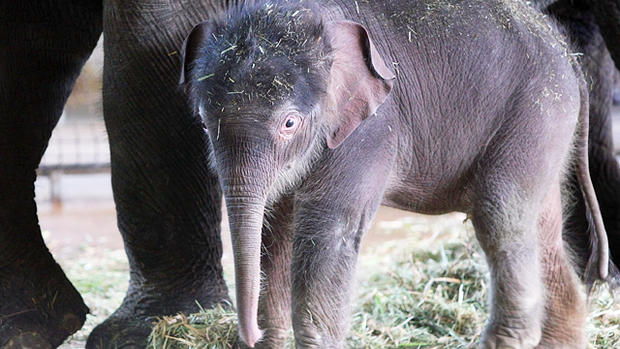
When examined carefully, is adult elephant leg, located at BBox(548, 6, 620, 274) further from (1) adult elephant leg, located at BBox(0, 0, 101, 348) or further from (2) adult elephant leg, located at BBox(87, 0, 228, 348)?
(1) adult elephant leg, located at BBox(0, 0, 101, 348)

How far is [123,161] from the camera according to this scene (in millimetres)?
3070

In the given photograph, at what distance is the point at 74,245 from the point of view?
20.6 feet

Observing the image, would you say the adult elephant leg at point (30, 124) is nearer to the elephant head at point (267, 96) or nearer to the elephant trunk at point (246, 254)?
the elephant head at point (267, 96)

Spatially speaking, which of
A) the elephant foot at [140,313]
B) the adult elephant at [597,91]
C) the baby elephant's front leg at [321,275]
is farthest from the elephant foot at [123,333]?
the adult elephant at [597,91]

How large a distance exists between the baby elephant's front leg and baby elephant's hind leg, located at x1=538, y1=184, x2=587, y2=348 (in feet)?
2.74

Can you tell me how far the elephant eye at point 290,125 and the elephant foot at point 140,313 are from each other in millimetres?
1065

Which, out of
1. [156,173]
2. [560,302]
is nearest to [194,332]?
[156,173]

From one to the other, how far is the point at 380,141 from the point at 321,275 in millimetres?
364

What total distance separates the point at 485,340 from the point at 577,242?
0.57m

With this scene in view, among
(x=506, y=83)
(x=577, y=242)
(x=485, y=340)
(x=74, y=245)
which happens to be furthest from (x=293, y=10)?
(x=74, y=245)

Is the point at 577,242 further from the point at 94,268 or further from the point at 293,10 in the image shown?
the point at 94,268

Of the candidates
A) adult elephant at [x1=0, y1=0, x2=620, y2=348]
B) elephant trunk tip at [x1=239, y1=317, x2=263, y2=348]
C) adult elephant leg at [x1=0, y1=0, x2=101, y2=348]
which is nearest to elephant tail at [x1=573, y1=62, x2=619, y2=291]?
adult elephant at [x1=0, y1=0, x2=620, y2=348]

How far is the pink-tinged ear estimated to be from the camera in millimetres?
2537

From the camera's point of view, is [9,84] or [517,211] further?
[9,84]
